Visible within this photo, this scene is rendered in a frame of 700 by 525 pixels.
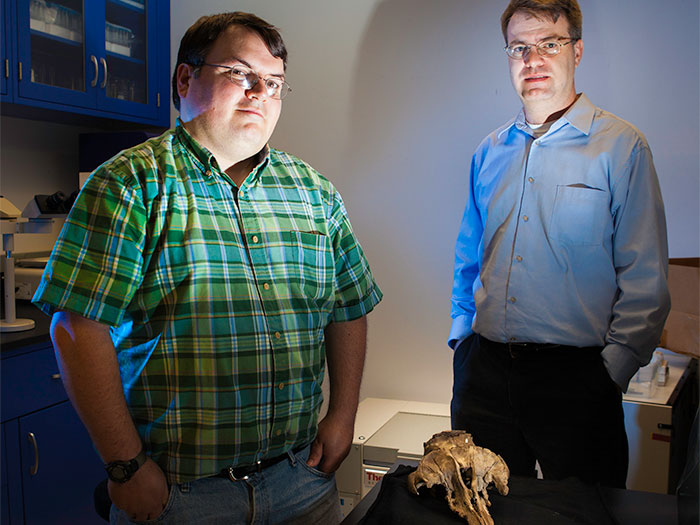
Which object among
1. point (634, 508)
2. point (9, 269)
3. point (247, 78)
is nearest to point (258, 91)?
point (247, 78)

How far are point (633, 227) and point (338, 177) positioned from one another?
1.52 meters

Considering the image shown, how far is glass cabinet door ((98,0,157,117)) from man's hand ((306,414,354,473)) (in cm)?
211

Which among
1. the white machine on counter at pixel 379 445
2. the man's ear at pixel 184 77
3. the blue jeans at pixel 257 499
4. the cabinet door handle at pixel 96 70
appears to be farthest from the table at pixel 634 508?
the cabinet door handle at pixel 96 70

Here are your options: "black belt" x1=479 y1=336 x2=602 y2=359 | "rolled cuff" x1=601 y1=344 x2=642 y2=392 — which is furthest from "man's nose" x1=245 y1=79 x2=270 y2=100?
"rolled cuff" x1=601 y1=344 x2=642 y2=392

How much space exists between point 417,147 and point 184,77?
149cm

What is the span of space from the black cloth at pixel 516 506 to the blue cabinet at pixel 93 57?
2.29 m

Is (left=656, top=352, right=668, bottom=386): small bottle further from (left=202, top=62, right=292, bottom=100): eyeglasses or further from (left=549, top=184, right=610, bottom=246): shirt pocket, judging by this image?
(left=202, top=62, right=292, bottom=100): eyeglasses

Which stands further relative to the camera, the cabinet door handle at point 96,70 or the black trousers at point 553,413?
the cabinet door handle at point 96,70

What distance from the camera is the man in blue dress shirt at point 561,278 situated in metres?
1.71

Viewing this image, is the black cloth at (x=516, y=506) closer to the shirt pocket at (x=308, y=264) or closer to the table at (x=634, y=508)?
the table at (x=634, y=508)

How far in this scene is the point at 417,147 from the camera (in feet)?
9.15

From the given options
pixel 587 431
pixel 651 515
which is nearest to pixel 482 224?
pixel 587 431

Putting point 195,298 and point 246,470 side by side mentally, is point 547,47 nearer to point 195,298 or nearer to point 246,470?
point 195,298

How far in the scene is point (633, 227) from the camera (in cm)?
171
